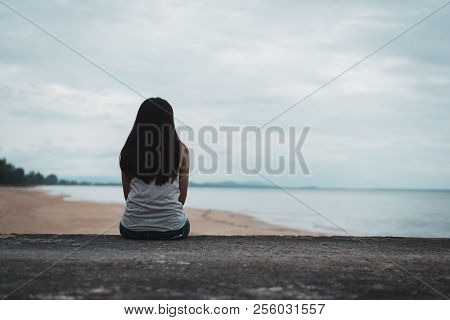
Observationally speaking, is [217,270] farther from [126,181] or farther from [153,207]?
[126,181]

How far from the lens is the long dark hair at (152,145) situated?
3.90m

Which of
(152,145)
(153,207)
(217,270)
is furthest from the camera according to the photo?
(153,207)

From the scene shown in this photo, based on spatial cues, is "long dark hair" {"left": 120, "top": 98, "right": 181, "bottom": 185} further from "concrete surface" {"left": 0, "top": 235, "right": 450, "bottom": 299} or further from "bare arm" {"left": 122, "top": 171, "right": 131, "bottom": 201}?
"concrete surface" {"left": 0, "top": 235, "right": 450, "bottom": 299}

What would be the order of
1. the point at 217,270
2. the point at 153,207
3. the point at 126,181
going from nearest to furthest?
the point at 217,270 < the point at 153,207 < the point at 126,181

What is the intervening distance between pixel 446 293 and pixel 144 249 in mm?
2191

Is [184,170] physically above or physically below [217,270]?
above

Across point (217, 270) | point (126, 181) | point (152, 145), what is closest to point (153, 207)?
point (126, 181)

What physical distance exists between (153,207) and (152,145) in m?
0.56

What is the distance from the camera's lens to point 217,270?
2869 millimetres

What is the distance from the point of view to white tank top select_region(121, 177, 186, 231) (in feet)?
13.3

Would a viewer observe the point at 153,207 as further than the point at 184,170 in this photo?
No

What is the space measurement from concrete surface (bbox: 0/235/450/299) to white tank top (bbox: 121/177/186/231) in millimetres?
166

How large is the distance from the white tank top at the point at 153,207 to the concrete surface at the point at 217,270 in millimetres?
166
